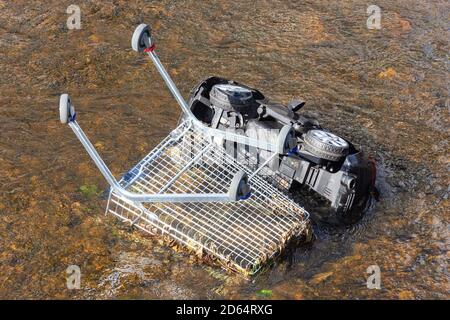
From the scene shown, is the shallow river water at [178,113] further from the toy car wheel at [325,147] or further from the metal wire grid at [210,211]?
the toy car wheel at [325,147]

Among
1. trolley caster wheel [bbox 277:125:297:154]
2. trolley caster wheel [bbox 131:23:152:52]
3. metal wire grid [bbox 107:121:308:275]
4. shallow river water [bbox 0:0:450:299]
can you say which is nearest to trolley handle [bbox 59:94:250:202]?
metal wire grid [bbox 107:121:308:275]

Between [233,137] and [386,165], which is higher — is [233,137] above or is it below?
above

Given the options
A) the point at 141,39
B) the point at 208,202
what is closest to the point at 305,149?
the point at 208,202

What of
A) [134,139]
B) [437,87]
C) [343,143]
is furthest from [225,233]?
[437,87]

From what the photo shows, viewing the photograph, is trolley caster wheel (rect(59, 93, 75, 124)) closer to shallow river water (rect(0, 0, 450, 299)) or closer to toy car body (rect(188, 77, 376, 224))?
shallow river water (rect(0, 0, 450, 299))

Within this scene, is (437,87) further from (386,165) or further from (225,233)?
(225,233)

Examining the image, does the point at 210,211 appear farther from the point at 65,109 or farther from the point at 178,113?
the point at 178,113
